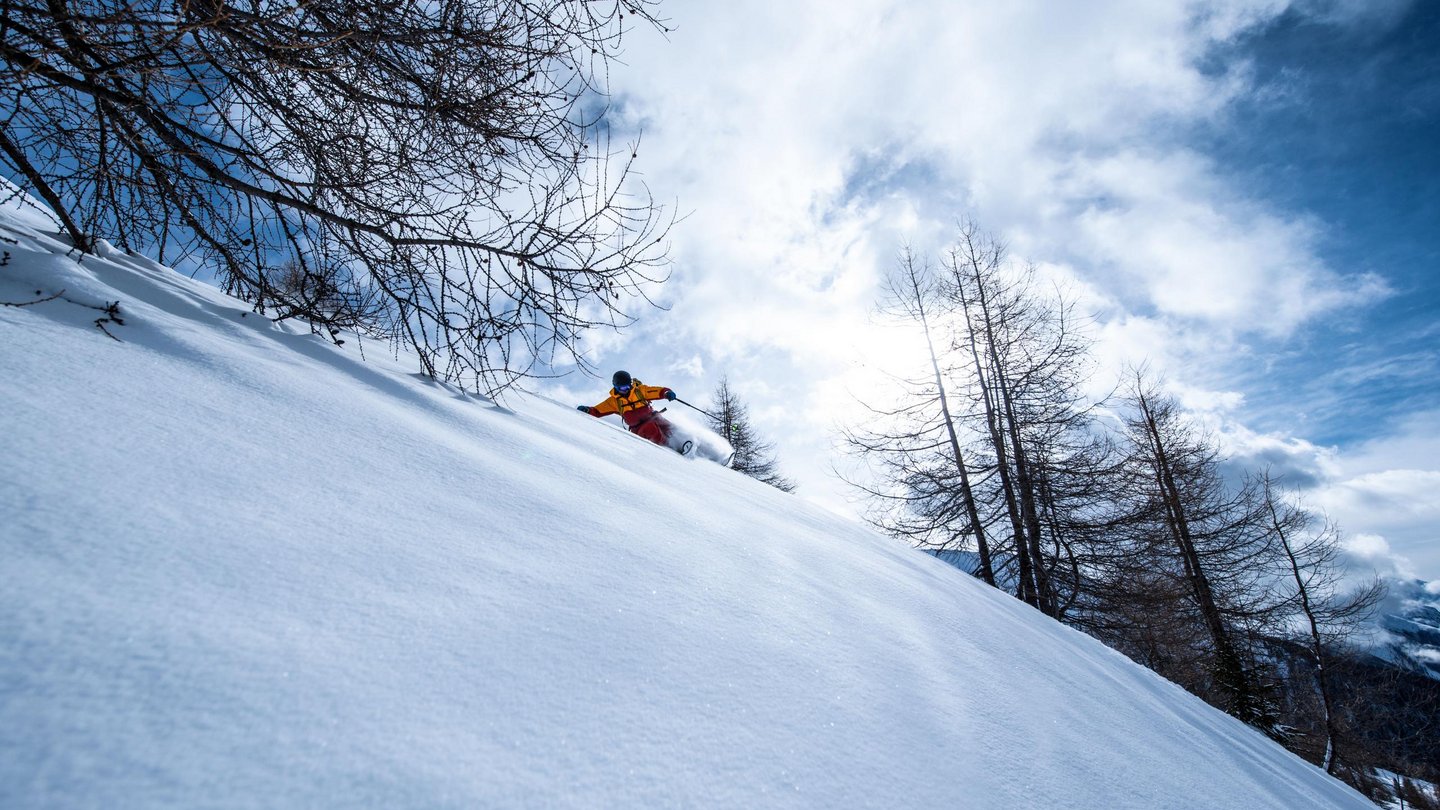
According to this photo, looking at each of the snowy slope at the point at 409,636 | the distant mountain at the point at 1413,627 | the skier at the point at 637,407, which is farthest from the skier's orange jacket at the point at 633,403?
the distant mountain at the point at 1413,627

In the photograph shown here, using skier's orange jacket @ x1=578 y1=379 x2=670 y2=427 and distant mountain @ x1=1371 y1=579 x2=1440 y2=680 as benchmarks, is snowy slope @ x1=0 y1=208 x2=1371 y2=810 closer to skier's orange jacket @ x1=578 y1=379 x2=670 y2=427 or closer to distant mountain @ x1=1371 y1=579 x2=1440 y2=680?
skier's orange jacket @ x1=578 y1=379 x2=670 y2=427

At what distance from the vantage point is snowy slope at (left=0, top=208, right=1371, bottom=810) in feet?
1.67

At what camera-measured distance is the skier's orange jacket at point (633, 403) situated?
7281mm

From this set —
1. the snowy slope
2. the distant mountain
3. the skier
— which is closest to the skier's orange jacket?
the skier

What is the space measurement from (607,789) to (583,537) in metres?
0.66

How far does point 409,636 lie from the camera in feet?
2.35

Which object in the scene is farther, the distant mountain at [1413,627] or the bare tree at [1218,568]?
the distant mountain at [1413,627]

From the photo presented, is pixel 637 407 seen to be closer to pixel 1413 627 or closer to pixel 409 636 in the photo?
pixel 409 636

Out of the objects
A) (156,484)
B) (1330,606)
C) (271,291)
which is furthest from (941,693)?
(1330,606)

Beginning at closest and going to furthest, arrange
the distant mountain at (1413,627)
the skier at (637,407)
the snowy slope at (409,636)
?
1. the snowy slope at (409,636)
2. the skier at (637,407)
3. the distant mountain at (1413,627)

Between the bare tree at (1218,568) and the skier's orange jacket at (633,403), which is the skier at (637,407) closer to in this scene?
the skier's orange jacket at (633,403)

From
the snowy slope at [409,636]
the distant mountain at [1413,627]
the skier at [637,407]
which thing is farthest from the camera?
the distant mountain at [1413,627]

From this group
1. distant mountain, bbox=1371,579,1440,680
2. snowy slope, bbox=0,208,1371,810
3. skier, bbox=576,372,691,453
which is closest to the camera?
snowy slope, bbox=0,208,1371,810

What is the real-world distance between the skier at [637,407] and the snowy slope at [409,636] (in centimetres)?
520
